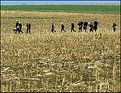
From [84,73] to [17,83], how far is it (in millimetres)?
3668

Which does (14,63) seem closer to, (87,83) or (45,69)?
(45,69)

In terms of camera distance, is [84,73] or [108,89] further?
[84,73]

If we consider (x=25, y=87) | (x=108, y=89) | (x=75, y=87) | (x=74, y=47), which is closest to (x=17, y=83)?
(x=25, y=87)

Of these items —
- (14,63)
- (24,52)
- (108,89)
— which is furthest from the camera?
(24,52)

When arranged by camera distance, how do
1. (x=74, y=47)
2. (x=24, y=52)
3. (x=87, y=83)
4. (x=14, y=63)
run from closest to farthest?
(x=87, y=83) → (x=14, y=63) → (x=24, y=52) → (x=74, y=47)

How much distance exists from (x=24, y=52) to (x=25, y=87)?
831 centimetres

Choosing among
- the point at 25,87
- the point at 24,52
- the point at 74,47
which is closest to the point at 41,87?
the point at 25,87

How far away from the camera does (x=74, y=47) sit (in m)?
Answer: 25.9

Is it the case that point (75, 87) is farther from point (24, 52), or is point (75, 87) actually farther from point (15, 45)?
point (15, 45)

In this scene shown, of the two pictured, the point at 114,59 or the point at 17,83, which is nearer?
the point at 17,83

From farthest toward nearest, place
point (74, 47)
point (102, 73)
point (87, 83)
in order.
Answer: point (74, 47) < point (102, 73) < point (87, 83)

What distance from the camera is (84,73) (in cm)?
1834

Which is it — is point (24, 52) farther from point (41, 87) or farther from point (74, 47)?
point (41, 87)

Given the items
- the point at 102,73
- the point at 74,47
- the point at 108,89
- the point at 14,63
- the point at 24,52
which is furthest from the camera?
the point at 74,47
